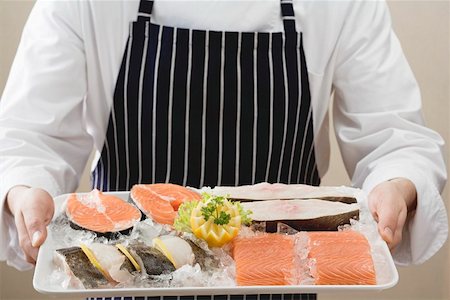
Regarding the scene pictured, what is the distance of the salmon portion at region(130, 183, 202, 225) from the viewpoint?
4.25 ft

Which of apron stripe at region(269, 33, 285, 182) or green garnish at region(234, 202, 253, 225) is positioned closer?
green garnish at region(234, 202, 253, 225)

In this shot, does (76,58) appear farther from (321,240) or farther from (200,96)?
(321,240)

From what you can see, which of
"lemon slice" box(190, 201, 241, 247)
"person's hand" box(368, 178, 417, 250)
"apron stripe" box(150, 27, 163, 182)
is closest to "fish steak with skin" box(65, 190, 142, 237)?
"lemon slice" box(190, 201, 241, 247)

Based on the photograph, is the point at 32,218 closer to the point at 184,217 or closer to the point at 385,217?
the point at 184,217

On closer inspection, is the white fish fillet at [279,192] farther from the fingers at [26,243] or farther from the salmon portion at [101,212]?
the fingers at [26,243]

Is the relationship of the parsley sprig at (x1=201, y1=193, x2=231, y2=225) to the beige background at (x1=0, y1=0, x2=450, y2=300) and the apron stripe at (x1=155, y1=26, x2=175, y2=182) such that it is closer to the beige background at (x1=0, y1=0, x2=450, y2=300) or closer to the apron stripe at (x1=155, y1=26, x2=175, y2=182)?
the apron stripe at (x1=155, y1=26, x2=175, y2=182)

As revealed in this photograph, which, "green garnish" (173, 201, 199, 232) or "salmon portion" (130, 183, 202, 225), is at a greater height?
"green garnish" (173, 201, 199, 232)

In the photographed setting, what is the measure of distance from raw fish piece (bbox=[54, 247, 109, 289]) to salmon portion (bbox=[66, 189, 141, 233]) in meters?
0.10

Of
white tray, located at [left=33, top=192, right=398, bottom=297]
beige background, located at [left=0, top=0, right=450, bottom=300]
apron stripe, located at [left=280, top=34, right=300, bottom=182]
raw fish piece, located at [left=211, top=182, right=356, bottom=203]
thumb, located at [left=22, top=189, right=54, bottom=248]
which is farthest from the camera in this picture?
beige background, located at [left=0, top=0, right=450, bottom=300]

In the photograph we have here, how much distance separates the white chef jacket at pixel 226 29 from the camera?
1541mm

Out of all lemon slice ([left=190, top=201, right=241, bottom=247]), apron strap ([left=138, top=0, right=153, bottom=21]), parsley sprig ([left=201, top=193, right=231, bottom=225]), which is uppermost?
apron strap ([left=138, top=0, right=153, bottom=21])

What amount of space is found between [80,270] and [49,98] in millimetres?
540

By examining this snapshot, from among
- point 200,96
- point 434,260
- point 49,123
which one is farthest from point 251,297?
point 434,260

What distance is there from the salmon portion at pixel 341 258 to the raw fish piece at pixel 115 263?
0.25 meters
